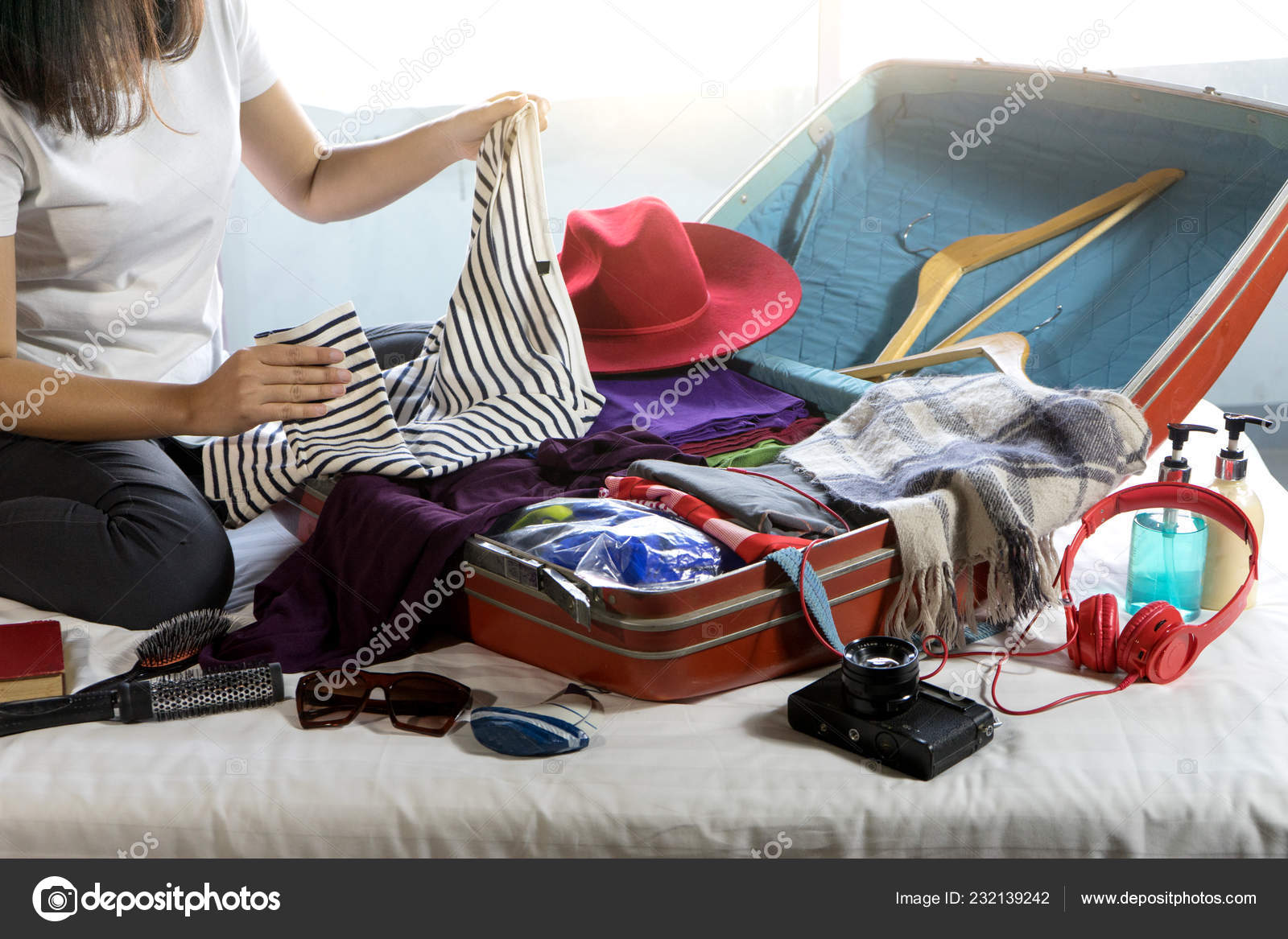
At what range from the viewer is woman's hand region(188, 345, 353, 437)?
1003mm

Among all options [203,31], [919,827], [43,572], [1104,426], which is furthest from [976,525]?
[203,31]

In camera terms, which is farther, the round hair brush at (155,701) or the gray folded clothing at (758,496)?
the gray folded clothing at (758,496)

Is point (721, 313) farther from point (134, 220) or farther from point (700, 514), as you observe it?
point (134, 220)

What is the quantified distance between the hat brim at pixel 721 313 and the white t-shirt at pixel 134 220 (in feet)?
1.64

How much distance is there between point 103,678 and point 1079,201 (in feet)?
4.73

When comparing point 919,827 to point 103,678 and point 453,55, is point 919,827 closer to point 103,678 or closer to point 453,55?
point 103,678

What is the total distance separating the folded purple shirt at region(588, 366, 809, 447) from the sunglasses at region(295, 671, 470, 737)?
0.41m

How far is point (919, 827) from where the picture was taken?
75 centimetres

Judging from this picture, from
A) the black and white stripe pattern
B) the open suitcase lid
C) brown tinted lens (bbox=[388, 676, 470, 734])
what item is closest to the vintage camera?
brown tinted lens (bbox=[388, 676, 470, 734])

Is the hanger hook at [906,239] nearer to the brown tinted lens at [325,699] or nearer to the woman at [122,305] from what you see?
the woman at [122,305]
